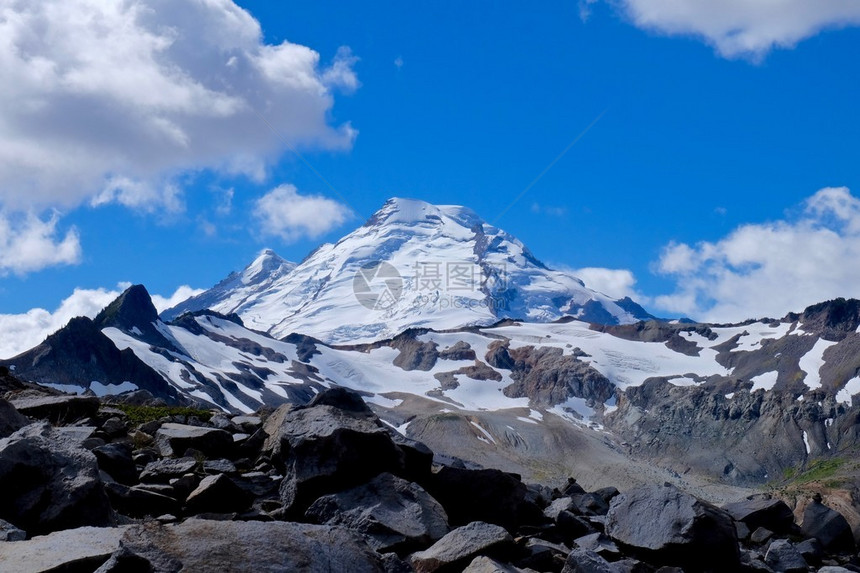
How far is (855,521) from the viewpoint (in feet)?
79.6

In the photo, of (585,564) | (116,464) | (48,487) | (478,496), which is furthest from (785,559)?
(48,487)

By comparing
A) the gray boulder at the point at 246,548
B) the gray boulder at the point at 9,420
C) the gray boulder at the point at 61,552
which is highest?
the gray boulder at the point at 9,420

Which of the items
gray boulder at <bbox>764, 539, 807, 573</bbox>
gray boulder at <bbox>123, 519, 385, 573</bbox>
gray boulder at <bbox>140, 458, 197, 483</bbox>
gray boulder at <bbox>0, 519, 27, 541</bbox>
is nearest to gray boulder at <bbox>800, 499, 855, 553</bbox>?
gray boulder at <bbox>764, 539, 807, 573</bbox>

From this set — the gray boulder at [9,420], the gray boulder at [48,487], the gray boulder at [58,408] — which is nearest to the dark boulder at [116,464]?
the gray boulder at [9,420]

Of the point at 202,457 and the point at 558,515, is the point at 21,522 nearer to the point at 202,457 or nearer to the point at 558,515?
the point at 202,457

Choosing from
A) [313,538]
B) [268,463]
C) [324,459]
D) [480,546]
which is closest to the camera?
[313,538]

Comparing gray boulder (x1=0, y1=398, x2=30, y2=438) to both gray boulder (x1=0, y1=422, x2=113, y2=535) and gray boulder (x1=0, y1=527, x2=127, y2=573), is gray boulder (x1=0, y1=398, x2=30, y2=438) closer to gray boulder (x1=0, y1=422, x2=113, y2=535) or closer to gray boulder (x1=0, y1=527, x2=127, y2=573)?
gray boulder (x1=0, y1=422, x2=113, y2=535)

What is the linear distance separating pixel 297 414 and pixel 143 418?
9.40 metres

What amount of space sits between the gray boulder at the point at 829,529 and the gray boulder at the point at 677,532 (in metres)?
6.74

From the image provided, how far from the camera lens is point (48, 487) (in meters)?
12.6

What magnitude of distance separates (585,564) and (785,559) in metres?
7.46

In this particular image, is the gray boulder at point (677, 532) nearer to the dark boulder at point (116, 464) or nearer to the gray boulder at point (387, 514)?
the gray boulder at point (387, 514)

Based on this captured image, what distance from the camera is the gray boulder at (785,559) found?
1753 centimetres

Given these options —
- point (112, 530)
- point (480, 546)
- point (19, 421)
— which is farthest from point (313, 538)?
point (19, 421)
